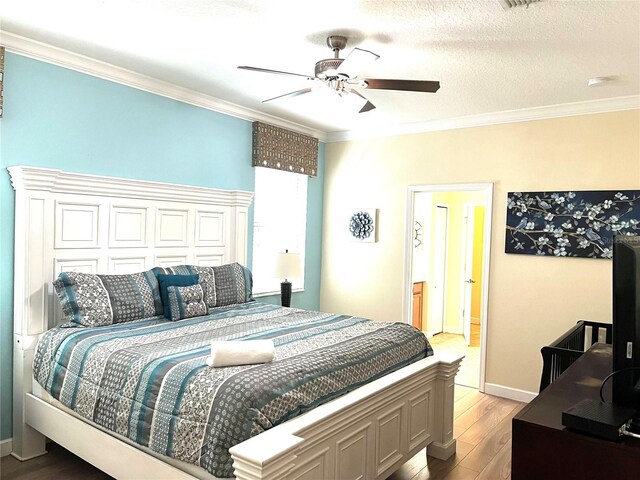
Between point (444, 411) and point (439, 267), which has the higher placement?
point (439, 267)

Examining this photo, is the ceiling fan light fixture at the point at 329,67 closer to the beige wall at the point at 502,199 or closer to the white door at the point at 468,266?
the beige wall at the point at 502,199

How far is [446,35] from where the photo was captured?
283cm

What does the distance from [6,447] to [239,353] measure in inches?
78.8

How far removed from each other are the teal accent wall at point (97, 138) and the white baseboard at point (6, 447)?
0.04m

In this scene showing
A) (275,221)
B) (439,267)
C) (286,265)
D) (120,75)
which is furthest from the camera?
(439,267)

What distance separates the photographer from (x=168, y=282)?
347cm

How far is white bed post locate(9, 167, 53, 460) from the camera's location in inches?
119

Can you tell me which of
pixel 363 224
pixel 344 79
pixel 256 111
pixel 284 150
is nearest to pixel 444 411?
pixel 344 79

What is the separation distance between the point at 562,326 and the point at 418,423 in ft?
6.58

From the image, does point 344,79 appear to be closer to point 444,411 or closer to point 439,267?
point 444,411

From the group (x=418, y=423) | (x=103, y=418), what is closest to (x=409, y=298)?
(x=418, y=423)

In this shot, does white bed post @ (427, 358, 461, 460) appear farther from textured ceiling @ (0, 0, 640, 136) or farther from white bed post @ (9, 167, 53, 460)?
white bed post @ (9, 167, 53, 460)

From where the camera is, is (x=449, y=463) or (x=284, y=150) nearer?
(x=449, y=463)

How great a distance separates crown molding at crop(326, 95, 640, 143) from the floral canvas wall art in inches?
27.6
